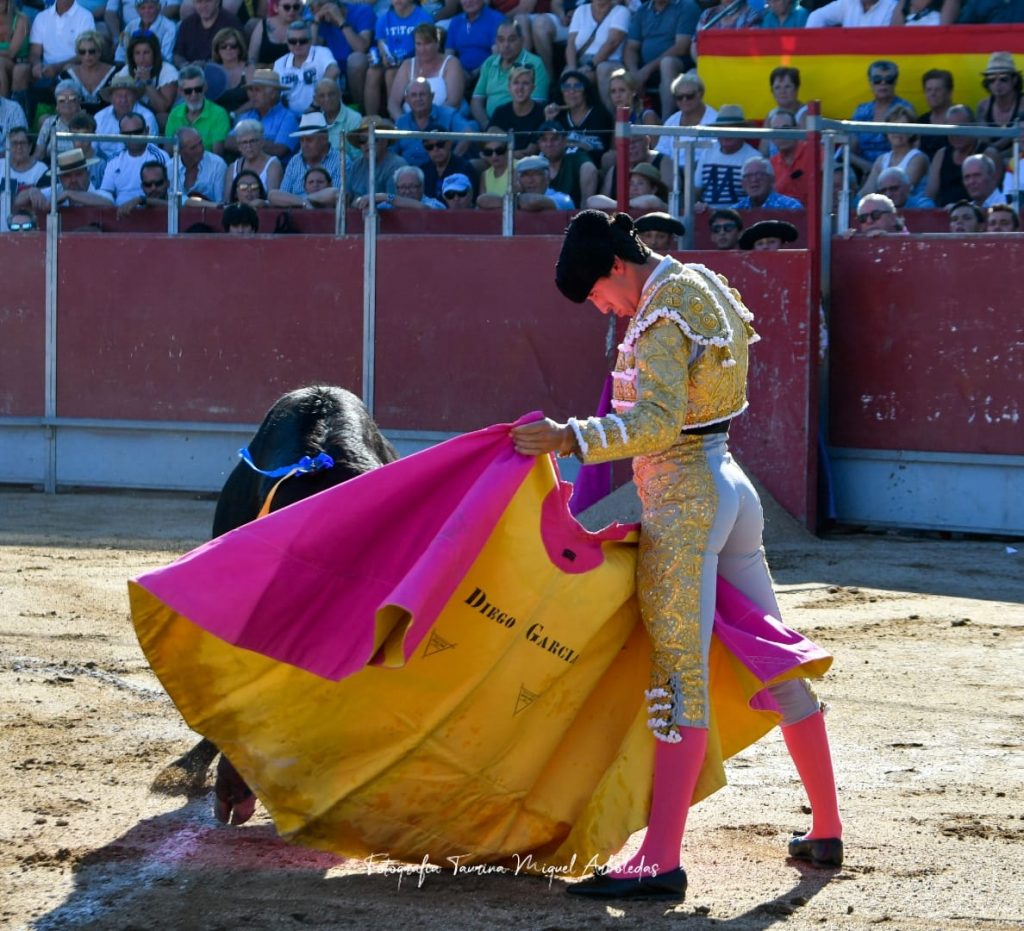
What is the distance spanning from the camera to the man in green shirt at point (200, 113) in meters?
10.4

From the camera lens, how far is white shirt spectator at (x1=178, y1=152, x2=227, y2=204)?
9.88 m

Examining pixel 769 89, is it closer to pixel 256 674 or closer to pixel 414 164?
pixel 414 164

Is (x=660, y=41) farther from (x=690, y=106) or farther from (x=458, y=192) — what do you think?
(x=458, y=192)

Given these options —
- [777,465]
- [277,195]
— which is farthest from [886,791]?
[277,195]

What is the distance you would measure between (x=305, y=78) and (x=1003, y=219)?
473 cm

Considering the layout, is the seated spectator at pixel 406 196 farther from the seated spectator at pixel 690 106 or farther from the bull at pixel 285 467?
the bull at pixel 285 467


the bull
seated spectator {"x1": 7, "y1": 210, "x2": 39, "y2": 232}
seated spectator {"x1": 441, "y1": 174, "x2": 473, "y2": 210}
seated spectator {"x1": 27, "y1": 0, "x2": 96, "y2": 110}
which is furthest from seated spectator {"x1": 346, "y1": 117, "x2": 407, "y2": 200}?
the bull

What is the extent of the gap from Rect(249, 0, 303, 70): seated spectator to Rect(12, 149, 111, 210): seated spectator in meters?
1.68

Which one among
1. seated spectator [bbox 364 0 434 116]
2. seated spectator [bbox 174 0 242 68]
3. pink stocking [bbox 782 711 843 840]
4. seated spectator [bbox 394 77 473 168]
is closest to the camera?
pink stocking [bbox 782 711 843 840]

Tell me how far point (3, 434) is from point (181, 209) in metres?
1.67

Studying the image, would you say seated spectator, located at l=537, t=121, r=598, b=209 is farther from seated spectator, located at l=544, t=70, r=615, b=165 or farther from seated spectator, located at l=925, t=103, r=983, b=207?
seated spectator, located at l=925, t=103, r=983, b=207

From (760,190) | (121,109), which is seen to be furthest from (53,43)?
(760,190)

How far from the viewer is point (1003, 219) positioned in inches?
298

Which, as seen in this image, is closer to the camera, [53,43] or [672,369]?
[672,369]
